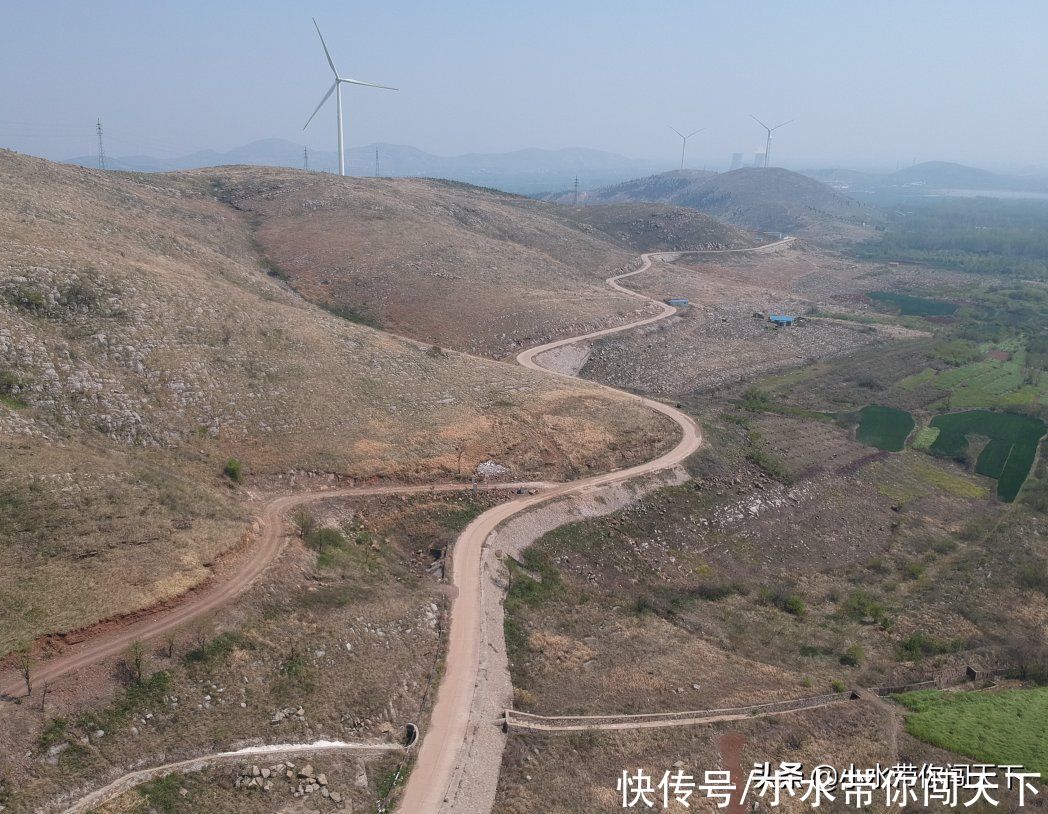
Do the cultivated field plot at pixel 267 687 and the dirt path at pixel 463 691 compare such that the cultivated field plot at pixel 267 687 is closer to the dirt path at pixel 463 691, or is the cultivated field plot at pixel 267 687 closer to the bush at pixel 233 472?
the dirt path at pixel 463 691

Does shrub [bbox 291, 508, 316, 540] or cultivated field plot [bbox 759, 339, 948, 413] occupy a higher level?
shrub [bbox 291, 508, 316, 540]

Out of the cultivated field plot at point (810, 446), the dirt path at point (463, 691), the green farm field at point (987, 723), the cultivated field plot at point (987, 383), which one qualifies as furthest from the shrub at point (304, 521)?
the cultivated field plot at point (987, 383)

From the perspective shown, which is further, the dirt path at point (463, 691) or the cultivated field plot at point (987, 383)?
the cultivated field plot at point (987, 383)

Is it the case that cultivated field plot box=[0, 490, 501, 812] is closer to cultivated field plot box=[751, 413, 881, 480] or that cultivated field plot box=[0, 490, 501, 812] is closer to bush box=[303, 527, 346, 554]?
bush box=[303, 527, 346, 554]

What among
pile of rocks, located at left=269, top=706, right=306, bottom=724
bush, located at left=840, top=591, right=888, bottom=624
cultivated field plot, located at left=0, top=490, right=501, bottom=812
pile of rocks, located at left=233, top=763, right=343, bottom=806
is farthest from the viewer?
bush, located at left=840, top=591, right=888, bottom=624

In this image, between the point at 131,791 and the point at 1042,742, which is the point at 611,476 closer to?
the point at 1042,742

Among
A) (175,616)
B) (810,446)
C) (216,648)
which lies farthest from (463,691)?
(810,446)

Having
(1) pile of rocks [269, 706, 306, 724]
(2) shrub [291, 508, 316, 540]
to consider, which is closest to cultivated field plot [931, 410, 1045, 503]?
(2) shrub [291, 508, 316, 540]
